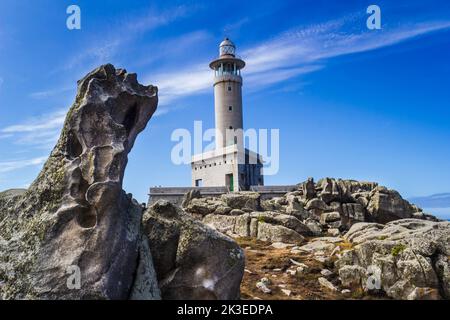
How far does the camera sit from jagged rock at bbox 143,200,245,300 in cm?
1131

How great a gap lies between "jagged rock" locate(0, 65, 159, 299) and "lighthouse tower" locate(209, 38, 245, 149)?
2682 inches

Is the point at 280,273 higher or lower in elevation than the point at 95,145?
lower

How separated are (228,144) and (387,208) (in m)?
40.0

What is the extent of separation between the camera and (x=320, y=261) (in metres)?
23.1

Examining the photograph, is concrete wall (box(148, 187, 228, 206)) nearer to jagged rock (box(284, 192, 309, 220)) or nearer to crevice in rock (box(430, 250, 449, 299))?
jagged rock (box(284, 192, 309, 220))

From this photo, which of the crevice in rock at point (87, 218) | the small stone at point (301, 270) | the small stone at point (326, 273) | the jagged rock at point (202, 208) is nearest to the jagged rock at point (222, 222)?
the jagged rock at point (202, 208)

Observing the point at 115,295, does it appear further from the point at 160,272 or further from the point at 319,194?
the point at 319,194

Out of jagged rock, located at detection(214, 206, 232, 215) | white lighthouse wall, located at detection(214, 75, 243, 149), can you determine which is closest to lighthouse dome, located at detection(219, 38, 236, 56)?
white lighthouse wall, located at detection(214, 75, 243, 149)

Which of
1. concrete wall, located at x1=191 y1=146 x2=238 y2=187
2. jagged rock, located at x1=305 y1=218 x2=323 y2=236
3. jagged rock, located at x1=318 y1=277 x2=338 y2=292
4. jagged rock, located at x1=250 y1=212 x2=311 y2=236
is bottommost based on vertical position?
jagged rock, located at x1=318 y1=277 x2=338 y2=292

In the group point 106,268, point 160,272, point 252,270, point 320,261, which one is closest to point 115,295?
point 106,268

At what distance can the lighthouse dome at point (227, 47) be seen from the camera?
285 ft

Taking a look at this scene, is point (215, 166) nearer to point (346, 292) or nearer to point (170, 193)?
point (170, 193)

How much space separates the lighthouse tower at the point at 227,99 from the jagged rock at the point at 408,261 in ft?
195
